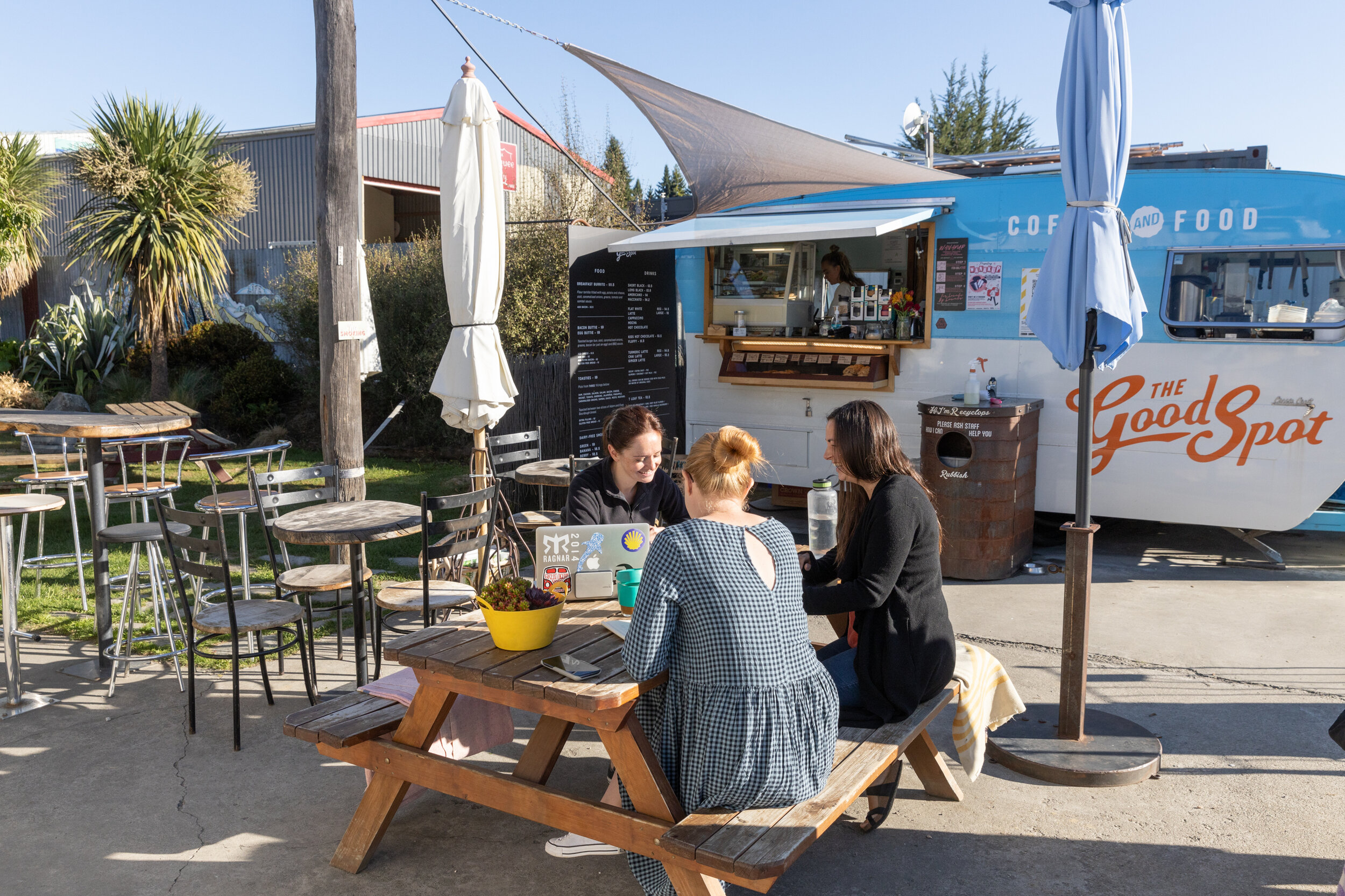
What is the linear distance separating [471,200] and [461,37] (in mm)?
1256

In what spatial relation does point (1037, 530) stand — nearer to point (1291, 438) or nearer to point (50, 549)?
point (1291, 438)

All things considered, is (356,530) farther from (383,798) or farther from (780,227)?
(780,227)

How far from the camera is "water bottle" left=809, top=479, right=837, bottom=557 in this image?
4.30 meters

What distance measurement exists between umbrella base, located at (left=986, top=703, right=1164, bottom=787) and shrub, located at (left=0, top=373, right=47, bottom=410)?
12.9 metres

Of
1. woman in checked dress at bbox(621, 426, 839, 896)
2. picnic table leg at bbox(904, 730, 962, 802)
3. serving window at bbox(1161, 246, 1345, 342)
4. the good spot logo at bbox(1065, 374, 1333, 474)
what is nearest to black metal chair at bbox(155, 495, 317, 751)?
woman in checked dress at bbox(621, 426, 839, 896)

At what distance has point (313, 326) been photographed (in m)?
12.5

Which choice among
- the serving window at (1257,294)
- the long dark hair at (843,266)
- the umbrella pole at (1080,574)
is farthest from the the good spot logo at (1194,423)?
the umbrella pole at (1080,574)

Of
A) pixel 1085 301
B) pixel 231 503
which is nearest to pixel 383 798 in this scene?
pixel 1085 301

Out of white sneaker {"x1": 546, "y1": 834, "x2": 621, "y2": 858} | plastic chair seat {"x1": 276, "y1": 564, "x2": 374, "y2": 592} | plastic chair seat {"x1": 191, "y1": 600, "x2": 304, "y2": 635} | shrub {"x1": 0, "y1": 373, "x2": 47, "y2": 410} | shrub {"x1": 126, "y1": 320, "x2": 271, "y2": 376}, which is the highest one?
shrub {"x1": 126, "y1": 320, "x2": 271, "y2": 376}

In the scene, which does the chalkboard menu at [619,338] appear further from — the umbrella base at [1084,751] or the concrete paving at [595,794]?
the umbrella base at [1084,751]

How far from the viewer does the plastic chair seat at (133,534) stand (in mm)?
4754

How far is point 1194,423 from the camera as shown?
670 cm

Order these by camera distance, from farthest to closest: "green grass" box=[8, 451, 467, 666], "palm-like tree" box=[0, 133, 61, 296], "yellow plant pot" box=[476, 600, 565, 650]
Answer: "palm-like tree" box=[0, 133, 61, 296]
"green grass" box=[8, 451, 467, 666]
"yellow plant pot" box=[476, 600, 565, 650]

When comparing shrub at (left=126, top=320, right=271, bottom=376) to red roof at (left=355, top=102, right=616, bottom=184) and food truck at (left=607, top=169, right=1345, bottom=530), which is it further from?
food truck at (left=607, top=169, right=1345, bottom=530)
